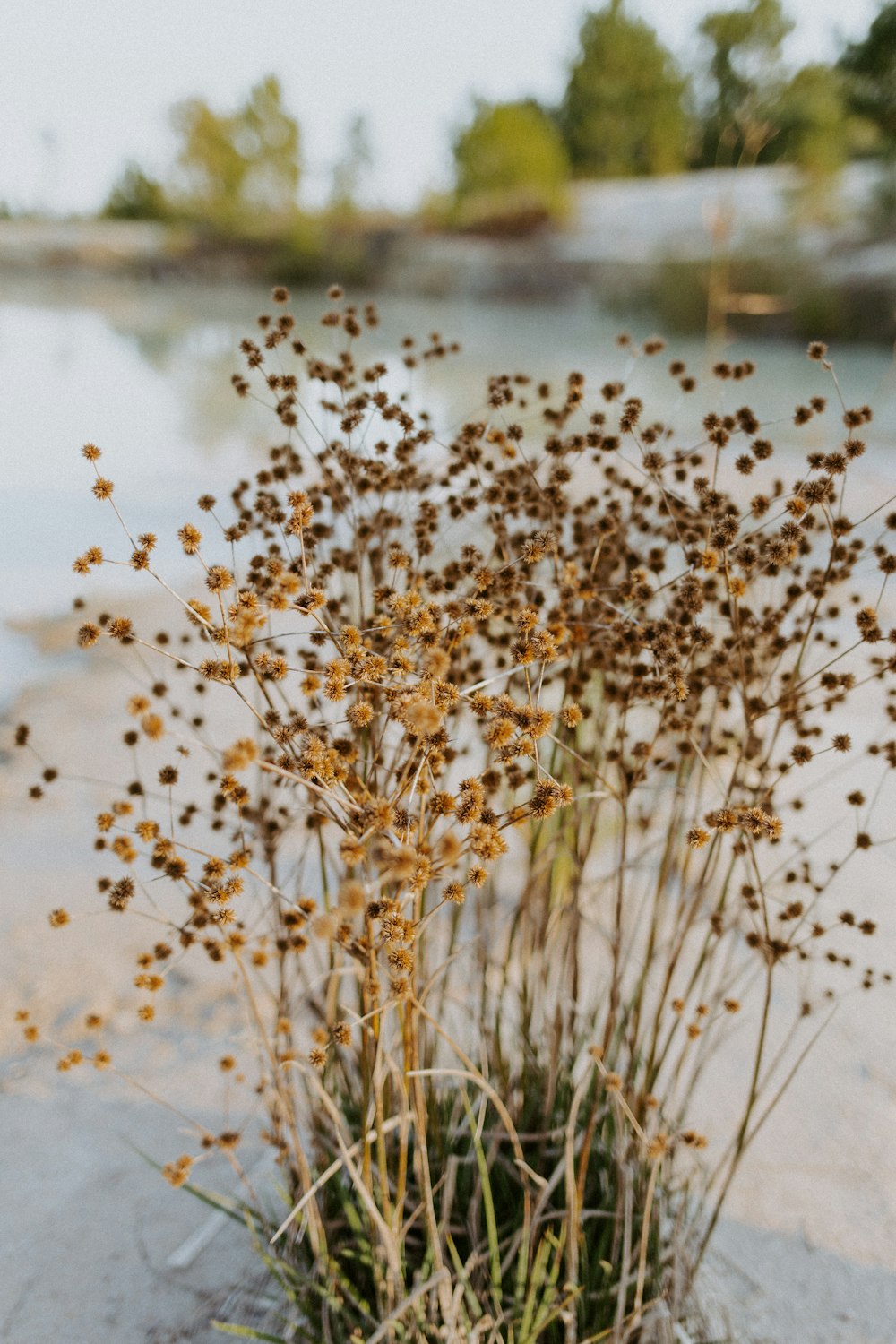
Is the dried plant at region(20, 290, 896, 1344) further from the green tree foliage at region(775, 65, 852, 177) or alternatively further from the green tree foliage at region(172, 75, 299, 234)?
the green tree foliage at region(172, 75, 299, 234)

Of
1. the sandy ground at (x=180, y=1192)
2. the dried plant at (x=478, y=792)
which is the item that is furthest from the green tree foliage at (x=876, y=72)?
the dried plant at (x=478, y=792)

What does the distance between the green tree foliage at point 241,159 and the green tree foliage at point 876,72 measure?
1621cm

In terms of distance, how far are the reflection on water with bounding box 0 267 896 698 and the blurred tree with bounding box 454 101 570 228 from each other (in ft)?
10.5

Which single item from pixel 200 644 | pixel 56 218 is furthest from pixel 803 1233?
pixel 56 218

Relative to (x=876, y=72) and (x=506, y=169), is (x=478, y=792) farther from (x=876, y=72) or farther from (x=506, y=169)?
(x=506, y=169)

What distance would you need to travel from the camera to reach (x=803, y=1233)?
1.27m

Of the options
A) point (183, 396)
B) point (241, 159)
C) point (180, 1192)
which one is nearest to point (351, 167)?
point (241, 159)

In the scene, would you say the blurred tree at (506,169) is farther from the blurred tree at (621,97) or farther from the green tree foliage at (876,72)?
the green tree foliage at (876,72)

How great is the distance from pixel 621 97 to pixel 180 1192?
73.9 feet

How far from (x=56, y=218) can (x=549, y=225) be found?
39.3ft

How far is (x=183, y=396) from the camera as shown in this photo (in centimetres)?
730

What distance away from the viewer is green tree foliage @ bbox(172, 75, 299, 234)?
19.7 metres

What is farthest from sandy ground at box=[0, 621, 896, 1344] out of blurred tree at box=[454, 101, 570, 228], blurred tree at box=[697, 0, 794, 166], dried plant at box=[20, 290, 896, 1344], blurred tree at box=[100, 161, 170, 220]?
blurred tree at box=[100, 161, 170, 220]

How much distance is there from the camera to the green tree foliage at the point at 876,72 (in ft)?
16.4
